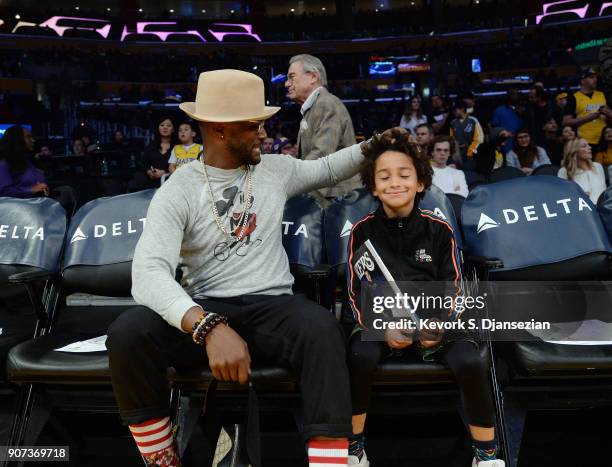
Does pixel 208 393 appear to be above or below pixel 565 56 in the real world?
below

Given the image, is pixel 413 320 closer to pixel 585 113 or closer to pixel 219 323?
pixel 219 323

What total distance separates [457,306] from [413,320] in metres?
0.18

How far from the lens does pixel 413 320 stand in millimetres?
2086

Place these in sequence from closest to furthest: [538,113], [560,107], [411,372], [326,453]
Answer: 1. [326,453]
2. [411,372]
3. [560,107]
4. [538,113]

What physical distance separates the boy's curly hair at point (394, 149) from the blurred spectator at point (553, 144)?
501cm

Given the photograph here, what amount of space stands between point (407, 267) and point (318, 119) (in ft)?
4.76

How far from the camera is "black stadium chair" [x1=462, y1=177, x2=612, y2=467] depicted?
2.45m

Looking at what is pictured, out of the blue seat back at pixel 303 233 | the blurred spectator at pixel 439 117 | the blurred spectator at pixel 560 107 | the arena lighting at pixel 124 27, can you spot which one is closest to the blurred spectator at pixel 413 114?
the blurred spectator at pixel 439 117

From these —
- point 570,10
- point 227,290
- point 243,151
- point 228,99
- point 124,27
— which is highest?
point 570,10

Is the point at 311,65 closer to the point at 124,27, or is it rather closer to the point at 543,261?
the point at 543,261

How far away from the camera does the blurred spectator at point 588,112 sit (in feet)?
20.8

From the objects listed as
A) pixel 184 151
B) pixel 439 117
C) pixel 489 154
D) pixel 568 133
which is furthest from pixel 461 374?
pixel 439 117

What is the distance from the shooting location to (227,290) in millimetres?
2168

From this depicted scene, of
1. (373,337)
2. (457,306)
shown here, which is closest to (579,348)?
(457,306)
